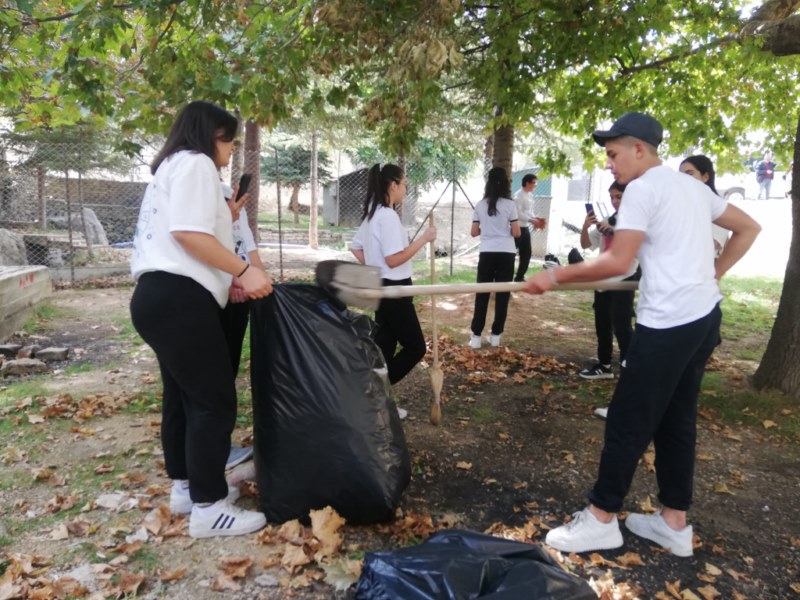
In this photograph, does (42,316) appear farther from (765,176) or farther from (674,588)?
(765,176)

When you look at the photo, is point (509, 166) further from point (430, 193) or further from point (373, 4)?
point (430, 193)

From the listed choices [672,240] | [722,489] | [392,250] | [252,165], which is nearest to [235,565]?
[392,250]

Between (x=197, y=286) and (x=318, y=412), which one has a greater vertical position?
(x=197, y=286)

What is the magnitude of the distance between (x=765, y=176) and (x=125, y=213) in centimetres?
1807

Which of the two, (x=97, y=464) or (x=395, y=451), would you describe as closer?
(x=395, y=451)

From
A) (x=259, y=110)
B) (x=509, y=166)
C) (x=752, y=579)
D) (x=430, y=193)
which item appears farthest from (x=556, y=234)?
(x=752, y=579)

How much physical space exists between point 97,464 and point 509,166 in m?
6.38

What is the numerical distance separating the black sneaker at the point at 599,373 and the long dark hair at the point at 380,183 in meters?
2.50

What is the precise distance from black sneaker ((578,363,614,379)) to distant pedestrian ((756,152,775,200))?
15106 millimetres

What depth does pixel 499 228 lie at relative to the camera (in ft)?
19.1

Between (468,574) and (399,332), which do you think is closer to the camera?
(468,574)

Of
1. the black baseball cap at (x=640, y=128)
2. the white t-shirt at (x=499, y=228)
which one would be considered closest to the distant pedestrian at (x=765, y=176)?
the white t-shirt at (x=499, y=228)

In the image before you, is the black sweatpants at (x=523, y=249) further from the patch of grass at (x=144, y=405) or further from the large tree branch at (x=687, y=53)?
the patch of grass at (x=144, y=405)

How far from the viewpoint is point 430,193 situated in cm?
2300
